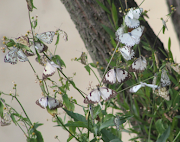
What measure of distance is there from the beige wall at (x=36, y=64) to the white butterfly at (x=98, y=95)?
1.07 m

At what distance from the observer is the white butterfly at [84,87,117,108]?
11.9 inches

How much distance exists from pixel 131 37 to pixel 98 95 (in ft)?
0.33

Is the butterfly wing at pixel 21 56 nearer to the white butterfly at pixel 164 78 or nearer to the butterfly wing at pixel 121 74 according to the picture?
the butterfly wing at pixel 121 74

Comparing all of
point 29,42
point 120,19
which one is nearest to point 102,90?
point 29,42

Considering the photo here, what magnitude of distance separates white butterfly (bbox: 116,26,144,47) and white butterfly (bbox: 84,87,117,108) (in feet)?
0.25

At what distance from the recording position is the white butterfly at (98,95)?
0.99ft

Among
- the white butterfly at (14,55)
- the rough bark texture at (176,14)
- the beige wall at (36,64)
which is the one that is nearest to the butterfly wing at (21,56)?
the white butterfly at (14,55)

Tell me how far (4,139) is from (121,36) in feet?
4.10

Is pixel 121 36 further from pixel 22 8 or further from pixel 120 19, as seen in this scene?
pixel 22 8

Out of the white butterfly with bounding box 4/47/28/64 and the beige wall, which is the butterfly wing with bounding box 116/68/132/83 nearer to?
the white butterfly with bounding box 4/47/28/64

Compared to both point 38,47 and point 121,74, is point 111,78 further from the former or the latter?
point 38,47

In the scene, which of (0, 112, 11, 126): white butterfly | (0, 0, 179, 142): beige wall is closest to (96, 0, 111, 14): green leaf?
(0, 112, 11, 126): white butterfly

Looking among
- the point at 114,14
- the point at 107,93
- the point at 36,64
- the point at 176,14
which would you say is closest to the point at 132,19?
the point at 107,93

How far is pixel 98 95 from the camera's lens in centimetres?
31
